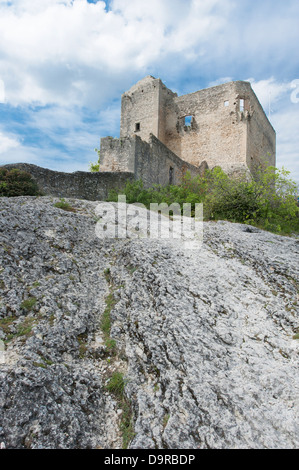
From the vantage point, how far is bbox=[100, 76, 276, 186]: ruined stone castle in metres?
23.2

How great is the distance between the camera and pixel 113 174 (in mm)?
14203

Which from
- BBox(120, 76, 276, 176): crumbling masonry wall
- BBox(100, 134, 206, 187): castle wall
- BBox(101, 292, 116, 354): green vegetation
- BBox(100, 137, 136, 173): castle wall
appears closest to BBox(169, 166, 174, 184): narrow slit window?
BBox(100, 134, 206, 187): castle wall

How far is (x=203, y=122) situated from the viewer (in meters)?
25.1

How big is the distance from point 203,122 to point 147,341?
24585 mm

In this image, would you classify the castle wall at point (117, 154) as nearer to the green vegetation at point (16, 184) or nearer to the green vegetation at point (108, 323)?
the green vegetation at point (16, 184)

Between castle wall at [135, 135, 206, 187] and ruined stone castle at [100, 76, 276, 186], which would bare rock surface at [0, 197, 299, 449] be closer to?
castle wall at [135, 135, 206, 187]

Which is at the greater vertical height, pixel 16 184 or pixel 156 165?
pixel 156 165

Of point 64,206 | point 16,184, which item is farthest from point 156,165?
point 64,206

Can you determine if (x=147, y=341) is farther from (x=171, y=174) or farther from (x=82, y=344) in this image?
(x=171, y=174)

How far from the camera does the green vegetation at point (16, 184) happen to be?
10.4 metres

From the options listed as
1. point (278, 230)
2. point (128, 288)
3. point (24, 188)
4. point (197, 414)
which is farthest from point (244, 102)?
point (197, 414)

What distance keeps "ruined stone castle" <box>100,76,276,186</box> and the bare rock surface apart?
15.4 m

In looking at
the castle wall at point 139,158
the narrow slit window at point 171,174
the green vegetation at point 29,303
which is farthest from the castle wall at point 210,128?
the green vegetation at point 29,303
